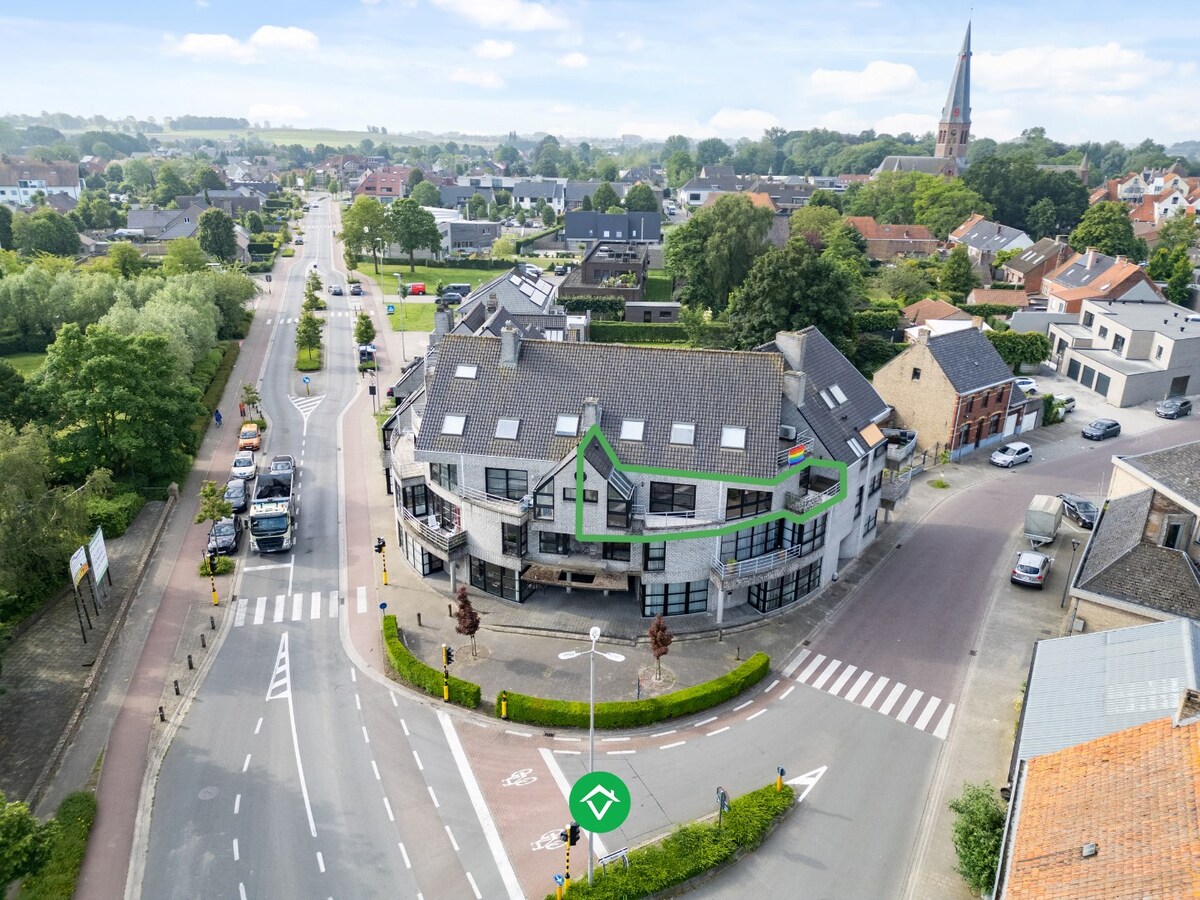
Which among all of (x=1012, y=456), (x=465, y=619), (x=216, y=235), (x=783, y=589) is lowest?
(x=783, y=589)

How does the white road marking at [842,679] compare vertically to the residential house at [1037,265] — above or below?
below

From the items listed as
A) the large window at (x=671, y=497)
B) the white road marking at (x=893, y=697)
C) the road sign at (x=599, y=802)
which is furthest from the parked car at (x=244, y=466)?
the white road marking at (x=893, y=697)

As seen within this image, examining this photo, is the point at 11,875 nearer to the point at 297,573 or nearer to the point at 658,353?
the point at 297,573

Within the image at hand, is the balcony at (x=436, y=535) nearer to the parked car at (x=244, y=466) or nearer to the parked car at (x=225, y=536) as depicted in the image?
the parked car at (x=225, y=536)

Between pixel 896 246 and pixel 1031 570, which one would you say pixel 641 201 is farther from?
pixel 1031 570

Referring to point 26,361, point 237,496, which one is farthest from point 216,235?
point 237,496

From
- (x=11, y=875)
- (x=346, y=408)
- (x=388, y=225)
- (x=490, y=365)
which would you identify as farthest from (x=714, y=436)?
(x=388, y=225)

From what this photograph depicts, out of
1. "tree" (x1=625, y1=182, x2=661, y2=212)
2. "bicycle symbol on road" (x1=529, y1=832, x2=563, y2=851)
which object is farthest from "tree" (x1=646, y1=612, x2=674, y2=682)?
"tree" (x1=625, y1=182, x2=661, y2=212)
